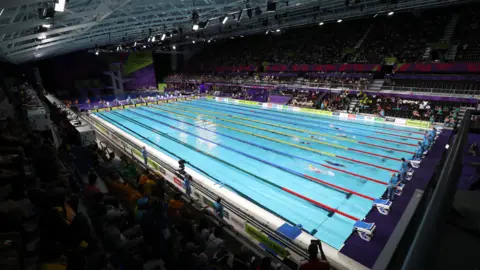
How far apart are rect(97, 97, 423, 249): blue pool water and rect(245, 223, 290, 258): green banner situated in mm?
1761

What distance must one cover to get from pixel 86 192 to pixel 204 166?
6.82 meters

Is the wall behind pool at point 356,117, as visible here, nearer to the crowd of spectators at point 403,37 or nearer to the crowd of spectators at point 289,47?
the crowd of spectators at point 403,37

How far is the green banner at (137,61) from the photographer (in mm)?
36844

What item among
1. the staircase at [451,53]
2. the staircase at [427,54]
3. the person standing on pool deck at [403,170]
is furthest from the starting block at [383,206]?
the staircase at [427,54]

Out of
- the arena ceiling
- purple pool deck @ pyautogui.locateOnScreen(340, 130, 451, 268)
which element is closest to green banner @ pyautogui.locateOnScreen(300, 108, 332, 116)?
the arena ceiling

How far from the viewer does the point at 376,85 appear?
19578mm

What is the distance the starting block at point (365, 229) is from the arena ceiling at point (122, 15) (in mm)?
8408

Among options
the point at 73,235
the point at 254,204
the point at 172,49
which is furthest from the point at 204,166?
the point at 172,49

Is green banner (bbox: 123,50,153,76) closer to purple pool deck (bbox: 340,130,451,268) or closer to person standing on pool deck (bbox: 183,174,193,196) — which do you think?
person standing on pool deck (bbox: 183,174,193,196)

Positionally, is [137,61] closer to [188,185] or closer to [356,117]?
[356,117]

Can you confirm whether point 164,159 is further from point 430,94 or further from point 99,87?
point 99,87

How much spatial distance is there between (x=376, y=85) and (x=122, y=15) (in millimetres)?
17776

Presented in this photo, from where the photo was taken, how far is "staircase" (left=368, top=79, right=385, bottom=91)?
19188mm

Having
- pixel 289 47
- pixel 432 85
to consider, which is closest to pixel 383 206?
pixel 432 85
